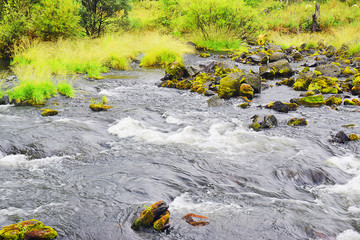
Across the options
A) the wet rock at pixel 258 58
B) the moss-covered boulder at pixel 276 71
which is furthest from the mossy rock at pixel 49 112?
the wet rock at pixel 258 58

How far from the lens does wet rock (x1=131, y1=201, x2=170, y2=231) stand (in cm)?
332

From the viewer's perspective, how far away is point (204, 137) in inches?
264

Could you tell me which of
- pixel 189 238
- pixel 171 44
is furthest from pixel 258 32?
pixel 189 238

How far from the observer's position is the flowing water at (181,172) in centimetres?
353

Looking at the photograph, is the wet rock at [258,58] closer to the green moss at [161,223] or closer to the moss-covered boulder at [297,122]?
the moss-covered boulder at [297,122]

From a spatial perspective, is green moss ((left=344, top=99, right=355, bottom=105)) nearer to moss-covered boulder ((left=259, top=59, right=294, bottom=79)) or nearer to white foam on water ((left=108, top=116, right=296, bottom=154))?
white foam on water ((left=108, top=116, right=296, bottom=154))

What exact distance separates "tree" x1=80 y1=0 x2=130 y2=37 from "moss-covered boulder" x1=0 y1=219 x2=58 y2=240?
19.4 meters

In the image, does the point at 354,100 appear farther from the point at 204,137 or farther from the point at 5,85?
the point at 5,85

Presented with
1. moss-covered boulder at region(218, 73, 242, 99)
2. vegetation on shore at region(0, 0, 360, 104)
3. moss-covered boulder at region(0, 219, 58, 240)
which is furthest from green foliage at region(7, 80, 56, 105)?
moss-covered boulder at region(0, 219, 58, 240)

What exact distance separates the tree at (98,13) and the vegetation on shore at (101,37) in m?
0.07

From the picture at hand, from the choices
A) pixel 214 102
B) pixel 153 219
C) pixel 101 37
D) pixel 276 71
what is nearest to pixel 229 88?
pixel 214 102

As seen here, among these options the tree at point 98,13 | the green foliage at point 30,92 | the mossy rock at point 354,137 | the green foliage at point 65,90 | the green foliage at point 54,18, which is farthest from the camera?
the tree at point 98,13

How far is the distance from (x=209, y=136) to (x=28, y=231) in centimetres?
442

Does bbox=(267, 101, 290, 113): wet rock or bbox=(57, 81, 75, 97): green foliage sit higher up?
bbox=(57, 81, 75, 97): green foliage
